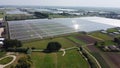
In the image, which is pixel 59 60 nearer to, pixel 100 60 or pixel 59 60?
pixel 59 60

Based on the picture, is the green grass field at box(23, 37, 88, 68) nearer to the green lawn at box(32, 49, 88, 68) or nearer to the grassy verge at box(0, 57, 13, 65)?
the green lawn at box(32, 49, 88, 68)

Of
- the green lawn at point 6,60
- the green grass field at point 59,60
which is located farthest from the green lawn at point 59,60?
the green lawn at point 6,60

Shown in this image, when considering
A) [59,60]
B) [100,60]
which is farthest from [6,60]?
[100,60]

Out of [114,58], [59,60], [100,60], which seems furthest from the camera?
[114,58]

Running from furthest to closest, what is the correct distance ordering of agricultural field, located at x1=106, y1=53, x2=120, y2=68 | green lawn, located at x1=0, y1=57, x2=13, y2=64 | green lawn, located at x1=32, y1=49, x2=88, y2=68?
1. agricultural field, located at x1=106, y1=53, x2=120, y2=68
2. green lawn, located at x1=0, y1=57, x2=13, y2=64
3. green lawn, located at x1=32, y1=49, x2=88, y2=68

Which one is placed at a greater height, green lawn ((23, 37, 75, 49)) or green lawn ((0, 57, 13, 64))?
green lawn ((23, 37, 75, 49))

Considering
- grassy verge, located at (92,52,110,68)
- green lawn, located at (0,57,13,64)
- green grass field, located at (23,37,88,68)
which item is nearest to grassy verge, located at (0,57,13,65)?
green lawn, located at (0,57,13,64)

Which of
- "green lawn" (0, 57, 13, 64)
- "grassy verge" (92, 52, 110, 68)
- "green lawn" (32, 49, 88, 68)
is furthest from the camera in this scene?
"green lawn" (0, 57, 13, 64)

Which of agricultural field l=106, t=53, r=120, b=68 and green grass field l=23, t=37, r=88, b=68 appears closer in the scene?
green grass field l=23, t=37, r=88, b=68

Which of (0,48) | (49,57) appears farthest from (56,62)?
(0,48)
